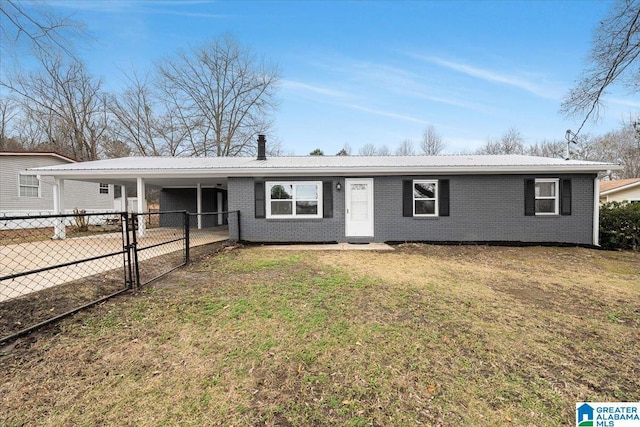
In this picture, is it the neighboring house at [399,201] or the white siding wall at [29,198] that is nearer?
the neighboring house at [399,201]

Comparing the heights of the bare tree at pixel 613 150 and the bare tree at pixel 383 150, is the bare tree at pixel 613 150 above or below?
below

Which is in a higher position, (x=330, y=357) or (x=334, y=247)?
(x=334, y=247)

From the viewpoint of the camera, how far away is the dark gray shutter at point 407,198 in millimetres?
9406

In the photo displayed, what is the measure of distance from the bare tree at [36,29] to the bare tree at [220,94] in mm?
18196

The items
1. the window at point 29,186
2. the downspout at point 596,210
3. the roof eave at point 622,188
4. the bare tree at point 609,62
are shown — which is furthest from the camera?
the roof eave at point 622,188

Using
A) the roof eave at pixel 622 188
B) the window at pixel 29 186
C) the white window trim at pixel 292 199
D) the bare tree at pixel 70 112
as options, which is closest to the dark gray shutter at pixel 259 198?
the white window trim at pixel 292 199

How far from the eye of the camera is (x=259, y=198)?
31.4 ft

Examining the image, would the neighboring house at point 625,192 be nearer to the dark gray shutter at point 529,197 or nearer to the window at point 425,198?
the dark gray shutter at point 529,197

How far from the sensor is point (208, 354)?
2670 mm

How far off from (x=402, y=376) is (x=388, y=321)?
1.08 m

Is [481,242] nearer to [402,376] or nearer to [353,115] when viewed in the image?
[402,376]

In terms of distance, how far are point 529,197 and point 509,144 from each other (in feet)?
79.8

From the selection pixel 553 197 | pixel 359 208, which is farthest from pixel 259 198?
pixel 553 197

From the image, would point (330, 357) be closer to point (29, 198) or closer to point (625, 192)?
point (29, 198)
